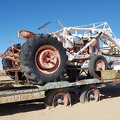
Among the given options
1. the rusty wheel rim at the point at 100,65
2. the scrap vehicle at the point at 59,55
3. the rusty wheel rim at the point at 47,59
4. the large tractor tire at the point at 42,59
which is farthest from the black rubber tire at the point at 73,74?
the rusty wheel rim at the point at 47,59

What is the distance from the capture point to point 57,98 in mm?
7691

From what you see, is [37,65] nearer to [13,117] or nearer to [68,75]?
[13,117]

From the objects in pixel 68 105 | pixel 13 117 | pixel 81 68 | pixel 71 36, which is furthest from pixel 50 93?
pixel 71 36

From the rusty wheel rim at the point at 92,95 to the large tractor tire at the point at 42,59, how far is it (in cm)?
153

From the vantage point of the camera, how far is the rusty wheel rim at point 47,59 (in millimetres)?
7574

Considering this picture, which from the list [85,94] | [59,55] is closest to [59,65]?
[59,55]

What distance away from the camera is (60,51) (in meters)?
7.96

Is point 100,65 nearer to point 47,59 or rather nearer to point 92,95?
point 92,95

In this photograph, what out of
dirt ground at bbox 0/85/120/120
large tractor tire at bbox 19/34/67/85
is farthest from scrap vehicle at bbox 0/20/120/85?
dirt ground at bbox 0/85/120/120

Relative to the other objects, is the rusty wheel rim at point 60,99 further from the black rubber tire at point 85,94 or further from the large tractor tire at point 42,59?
the black rubber tire at point 85,94

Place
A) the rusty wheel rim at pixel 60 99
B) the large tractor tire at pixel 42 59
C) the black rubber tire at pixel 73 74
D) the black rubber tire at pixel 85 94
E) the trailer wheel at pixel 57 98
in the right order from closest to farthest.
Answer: the large tractor tire at pixel 42 59
the trailer wheel at pixel 57 98
the rusty wheel rim at pixel 60 99
the black rubber tire at pixel 85 94
the black rubber tire at pixel 73 74

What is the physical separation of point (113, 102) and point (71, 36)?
2970 mm

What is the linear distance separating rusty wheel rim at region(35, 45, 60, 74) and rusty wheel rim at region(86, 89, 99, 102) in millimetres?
1717

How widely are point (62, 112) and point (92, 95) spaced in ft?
6.69
